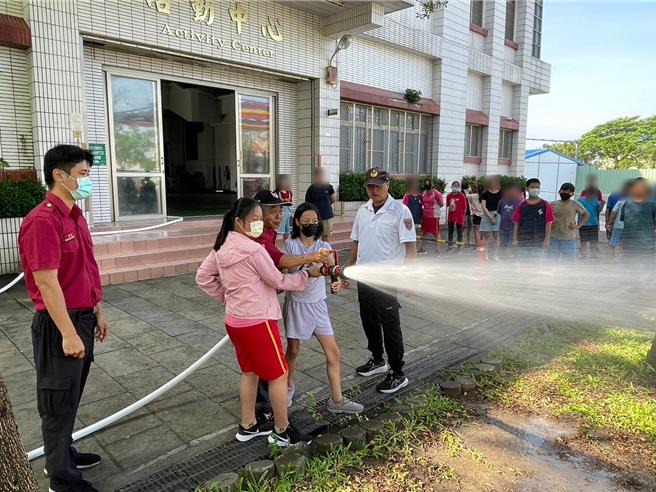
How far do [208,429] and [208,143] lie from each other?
1593 centimetres

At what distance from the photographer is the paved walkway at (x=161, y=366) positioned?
3.10 m

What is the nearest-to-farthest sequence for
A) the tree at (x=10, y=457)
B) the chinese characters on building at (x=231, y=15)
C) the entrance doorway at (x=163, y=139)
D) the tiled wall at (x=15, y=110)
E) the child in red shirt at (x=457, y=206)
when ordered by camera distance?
the tree at (x=10, y=457)
the tiled wall at (x=15, y=110)
the chinese characters on building at (x=231, y=15)
the entrance doorway at (x=163, y=139)
the child in red shirt at (x=457, y=206)

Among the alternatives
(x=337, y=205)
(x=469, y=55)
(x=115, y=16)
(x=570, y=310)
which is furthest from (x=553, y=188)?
(x=115, y=16)

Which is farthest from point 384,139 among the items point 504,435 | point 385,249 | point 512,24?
point 504,435

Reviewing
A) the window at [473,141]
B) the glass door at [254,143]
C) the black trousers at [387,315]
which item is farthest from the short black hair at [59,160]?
the window at [473,141]

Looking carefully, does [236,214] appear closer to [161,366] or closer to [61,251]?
[61,251]

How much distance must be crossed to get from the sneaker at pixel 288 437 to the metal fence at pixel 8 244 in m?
6.18

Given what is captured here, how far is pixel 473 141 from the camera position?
1759cm

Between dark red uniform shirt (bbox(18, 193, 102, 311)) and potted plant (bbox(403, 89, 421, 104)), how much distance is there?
12608 mm

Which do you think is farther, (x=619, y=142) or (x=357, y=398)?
(x=619, y=142)

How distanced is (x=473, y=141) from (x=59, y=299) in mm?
17300

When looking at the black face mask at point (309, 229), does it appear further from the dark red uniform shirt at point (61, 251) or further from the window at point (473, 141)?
the window at point (473, 141)

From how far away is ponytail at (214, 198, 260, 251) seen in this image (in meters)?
2.93

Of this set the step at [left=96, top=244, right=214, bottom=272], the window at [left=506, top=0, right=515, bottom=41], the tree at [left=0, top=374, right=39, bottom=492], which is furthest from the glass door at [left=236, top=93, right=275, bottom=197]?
the window at [left=506, top=0, right=515, bottom=41]
